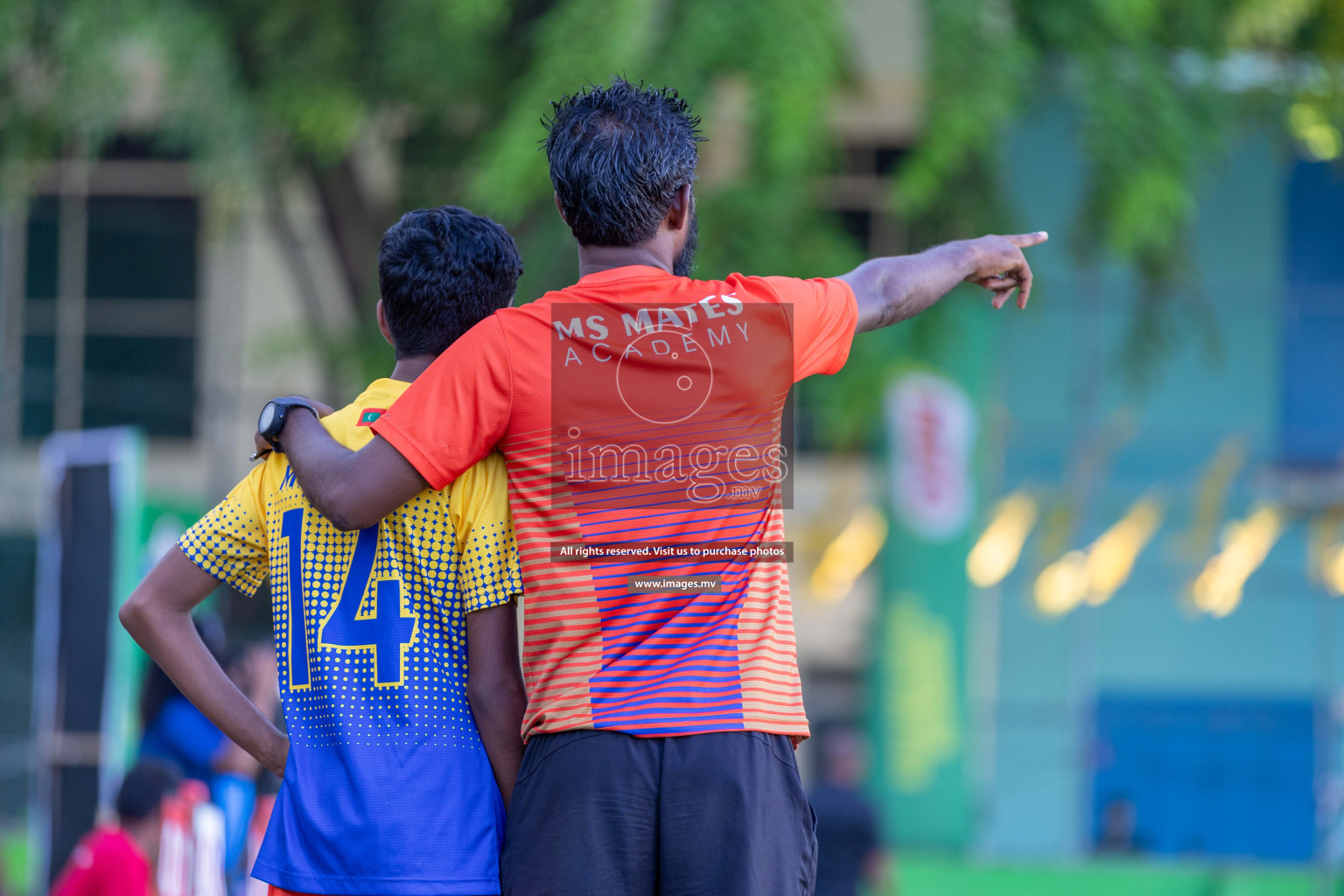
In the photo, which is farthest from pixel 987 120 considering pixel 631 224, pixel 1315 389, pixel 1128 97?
pixel 1315 389

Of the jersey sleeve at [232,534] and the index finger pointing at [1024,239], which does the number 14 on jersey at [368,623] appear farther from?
the index finger pointing at [1024,239]

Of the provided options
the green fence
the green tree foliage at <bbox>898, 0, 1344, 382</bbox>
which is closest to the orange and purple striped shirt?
the green tree foliage at <bbox>898, 0, 1344, 382</bbox>

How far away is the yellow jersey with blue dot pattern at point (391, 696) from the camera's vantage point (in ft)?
7.11

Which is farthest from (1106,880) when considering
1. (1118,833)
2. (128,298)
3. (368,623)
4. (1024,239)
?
(128,298)

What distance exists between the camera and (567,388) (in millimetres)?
2162

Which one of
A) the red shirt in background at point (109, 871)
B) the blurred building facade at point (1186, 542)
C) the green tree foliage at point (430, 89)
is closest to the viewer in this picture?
the red shirt in background at point (109, 871)

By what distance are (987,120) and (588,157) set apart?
15.5 feet

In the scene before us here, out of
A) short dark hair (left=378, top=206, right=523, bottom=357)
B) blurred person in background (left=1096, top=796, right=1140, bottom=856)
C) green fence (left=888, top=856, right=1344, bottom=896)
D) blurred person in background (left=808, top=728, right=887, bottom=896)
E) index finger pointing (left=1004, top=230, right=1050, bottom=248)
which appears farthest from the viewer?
blurred person in background (left=1096, top=796, right=1140, bottom=856)

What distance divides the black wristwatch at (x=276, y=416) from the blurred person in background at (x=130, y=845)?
2.75m

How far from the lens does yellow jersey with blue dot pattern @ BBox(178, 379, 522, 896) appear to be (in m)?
2.17

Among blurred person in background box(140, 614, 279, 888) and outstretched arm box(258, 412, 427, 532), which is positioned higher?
outstretched arm box(258, 412, 427, 532)

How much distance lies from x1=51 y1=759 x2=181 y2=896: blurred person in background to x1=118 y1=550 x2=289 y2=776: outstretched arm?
245 cm

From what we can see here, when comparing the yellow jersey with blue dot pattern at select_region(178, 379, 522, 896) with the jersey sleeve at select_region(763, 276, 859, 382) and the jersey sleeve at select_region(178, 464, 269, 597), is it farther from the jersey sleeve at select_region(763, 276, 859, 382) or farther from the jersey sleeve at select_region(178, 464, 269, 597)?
the jersey sleeve at select_region(763, 276, 859, 382)

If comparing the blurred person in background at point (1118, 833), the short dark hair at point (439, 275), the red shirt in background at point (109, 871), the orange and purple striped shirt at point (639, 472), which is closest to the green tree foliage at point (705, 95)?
the red shirt in background at point (109, 871)
